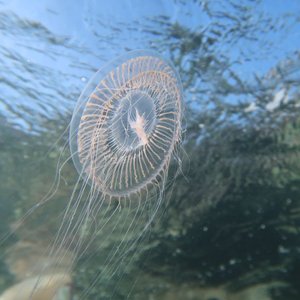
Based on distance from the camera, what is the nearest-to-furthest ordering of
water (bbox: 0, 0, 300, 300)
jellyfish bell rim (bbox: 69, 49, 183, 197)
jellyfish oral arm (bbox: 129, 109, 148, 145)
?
jellyfish bell rim (bbox: 69, 49, 183, 197) → jellyfish oral arm (bbox: 129, 109, 148, 145) → water (bbox: 0, 0, 300, 300)

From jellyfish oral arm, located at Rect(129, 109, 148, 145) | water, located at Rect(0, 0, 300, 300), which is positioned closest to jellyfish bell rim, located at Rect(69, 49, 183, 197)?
jellyfish oral arm, located at Rect(129, 109, 148, 145)

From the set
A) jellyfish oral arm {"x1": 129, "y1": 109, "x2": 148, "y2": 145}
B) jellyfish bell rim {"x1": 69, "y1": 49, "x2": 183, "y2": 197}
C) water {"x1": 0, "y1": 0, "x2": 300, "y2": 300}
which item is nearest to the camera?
jellyfish bell rim {"x1": 69, "y1": 49, "x2": 183, "y2": 197}

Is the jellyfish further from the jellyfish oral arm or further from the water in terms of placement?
the water

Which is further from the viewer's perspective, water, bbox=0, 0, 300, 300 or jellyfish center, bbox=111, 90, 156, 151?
water, bbox=0, 0, 300, 300

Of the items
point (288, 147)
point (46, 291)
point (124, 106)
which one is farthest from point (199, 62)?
point (46, 291)

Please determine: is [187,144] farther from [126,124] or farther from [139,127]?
[139,127]

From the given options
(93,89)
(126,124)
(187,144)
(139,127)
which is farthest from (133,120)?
(187,144)

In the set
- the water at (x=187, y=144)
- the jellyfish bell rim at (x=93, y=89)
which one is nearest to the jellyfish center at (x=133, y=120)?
the jellyfish bell rim at (x=93, y=89)
